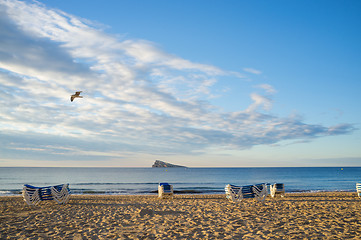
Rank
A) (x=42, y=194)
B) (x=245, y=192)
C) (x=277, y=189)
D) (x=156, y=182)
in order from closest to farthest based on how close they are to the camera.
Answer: (x=42, y=194), (x=245, y=192), (x=277, y=189), (x=156, y=182)

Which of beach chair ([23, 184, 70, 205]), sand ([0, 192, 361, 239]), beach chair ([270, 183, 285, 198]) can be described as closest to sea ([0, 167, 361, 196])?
beach chair ([270, 183, 285, 198])

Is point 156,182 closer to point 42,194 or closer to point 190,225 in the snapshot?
point 42,194

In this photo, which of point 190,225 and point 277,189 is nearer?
point 190,225

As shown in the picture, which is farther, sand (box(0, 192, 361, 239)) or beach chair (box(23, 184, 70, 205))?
beach chair (box(23, 184, 70, 205))

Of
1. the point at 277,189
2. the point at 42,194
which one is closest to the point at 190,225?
the point at 42,194

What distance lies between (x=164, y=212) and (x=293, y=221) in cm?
461

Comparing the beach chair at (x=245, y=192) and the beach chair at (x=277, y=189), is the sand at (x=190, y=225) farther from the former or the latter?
the beach chair at (x=277, y=189)

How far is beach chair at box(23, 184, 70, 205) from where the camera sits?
12.3 metres

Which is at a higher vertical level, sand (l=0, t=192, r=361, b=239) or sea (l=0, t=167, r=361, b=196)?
sand (l=0, t=192, r=361, b=239)

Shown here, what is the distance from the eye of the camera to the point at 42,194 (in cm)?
1241

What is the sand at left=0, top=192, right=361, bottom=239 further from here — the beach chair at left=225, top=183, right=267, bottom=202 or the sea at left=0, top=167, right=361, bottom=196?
the sea at left=0, top=167, right=361, bottom=196

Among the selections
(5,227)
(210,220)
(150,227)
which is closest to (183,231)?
(150,227)

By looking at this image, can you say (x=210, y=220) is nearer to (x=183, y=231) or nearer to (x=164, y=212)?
(x=183, y=231)

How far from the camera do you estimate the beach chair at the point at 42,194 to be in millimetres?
12305
